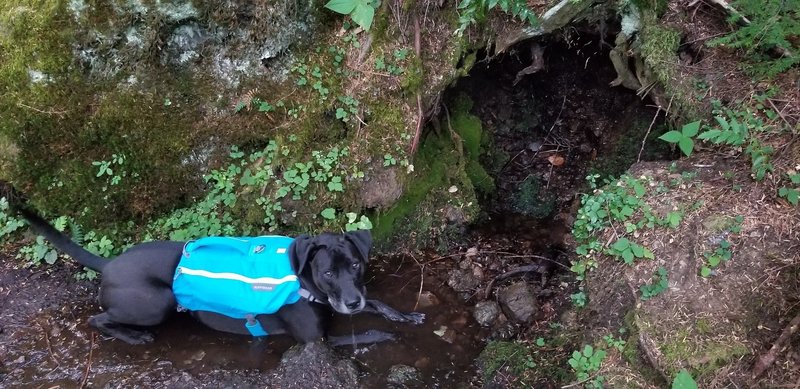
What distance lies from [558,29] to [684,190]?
1.82 meters

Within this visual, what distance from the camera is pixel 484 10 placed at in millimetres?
4512

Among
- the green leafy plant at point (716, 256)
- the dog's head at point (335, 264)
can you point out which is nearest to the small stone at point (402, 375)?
the dog's head at point (335, 264)

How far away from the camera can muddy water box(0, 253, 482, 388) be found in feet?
12.7

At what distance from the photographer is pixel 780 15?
3604 millimetres

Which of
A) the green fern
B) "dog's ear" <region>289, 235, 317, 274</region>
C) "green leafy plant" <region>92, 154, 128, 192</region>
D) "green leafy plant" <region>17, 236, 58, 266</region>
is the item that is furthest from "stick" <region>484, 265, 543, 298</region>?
"green leafy plant" <region>17, 236, 58, 266</region>

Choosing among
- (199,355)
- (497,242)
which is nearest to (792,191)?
(497,242)

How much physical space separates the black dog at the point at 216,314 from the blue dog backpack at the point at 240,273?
0.11 meters

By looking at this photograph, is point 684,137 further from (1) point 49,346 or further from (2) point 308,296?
(1) point 49,346

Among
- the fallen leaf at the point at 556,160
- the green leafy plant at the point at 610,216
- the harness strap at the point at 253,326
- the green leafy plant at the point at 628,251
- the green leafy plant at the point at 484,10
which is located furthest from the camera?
the fallen leaf at the point at 556,160

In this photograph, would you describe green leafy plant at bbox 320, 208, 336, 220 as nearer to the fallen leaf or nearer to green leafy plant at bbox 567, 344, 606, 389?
green leafy plant at bbox 567, 344, 606, 389

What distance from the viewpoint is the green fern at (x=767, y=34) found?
3553 millimetres

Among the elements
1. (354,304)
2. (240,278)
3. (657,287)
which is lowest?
(354,304)

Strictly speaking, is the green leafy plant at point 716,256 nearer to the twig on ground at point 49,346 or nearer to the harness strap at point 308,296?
the harness strap at point 308,296

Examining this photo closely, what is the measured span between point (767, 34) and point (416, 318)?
10.8 ft
